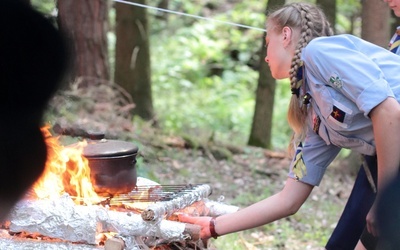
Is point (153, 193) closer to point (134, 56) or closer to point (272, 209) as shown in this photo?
point (272, 209)

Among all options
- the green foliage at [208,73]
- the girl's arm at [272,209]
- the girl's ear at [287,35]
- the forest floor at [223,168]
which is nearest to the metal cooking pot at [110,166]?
the girl's arm at [272,209]

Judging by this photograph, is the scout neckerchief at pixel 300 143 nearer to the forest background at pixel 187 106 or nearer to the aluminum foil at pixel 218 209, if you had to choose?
the aluminum foil at pixel 218 209

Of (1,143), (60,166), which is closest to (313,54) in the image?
(60,166)

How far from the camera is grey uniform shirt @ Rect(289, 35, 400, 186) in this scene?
2.46 meters

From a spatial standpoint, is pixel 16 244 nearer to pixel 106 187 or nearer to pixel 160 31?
pixel 106 187

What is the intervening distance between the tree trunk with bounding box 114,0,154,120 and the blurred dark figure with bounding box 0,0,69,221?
443cm

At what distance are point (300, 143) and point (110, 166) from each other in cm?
97

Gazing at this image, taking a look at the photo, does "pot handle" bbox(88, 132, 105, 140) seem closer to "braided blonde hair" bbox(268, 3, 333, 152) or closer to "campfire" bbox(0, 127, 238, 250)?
"campfire" bbox(0, 127, 238, 250)

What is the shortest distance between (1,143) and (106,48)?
458 centimetres

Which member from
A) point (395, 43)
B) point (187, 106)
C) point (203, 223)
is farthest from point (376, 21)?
point (187, 106)

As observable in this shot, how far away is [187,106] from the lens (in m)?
12.2

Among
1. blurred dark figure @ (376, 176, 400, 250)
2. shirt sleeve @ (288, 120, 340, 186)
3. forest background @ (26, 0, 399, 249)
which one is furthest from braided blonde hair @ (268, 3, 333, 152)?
forest background @ (26, 0, 399, 249)

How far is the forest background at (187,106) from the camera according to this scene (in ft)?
17.4

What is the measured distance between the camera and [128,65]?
8.41 m
